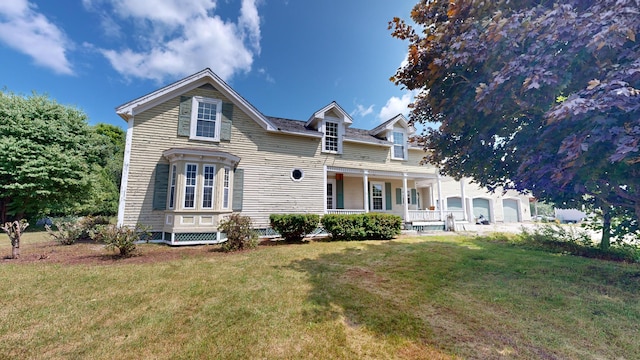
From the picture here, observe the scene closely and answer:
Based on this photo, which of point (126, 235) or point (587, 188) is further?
point (126, 235)

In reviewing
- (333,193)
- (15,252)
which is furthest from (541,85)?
(15,252)

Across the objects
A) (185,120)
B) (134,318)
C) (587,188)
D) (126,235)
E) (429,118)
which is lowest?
(134,318)

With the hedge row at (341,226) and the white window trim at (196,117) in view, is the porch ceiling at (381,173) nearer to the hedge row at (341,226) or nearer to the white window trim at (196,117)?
the hedge row at (341,226)

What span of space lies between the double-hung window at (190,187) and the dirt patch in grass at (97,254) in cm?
177

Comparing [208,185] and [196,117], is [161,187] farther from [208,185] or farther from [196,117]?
[196,117]

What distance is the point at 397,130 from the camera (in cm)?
1622

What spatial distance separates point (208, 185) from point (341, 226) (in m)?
Result: 6.19

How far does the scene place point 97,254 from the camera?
763 cm

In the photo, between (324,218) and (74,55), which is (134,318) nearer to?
(324,218)

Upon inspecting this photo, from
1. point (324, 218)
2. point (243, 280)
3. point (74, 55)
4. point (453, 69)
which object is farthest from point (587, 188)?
point (74, 55)

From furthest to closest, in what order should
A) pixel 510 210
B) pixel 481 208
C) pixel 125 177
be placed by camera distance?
pixel 510 210, pixel 481 208, pixel 125 177

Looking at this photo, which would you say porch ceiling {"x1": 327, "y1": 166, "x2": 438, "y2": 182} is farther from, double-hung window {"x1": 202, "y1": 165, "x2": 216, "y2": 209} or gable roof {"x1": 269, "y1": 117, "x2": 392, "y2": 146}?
double-hung window {"x1": 202, "y1": 165, "x2": 216, "y2": 209}

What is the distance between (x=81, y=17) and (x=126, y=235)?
10036 mm

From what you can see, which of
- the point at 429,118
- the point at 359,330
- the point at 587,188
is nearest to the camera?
the point at 359,330
